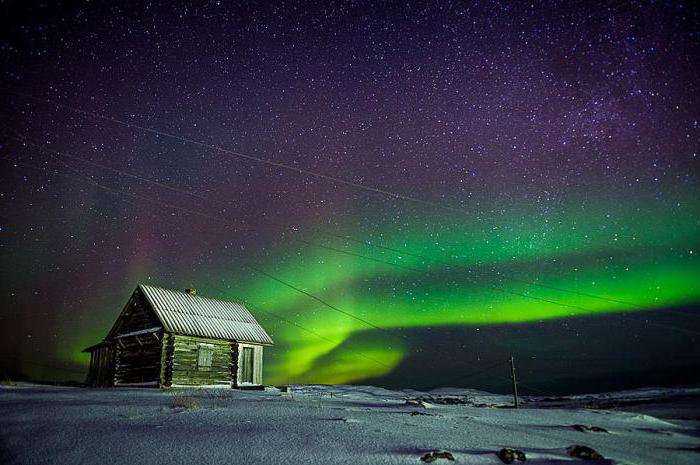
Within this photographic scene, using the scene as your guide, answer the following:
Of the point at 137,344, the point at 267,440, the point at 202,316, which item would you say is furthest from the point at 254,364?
the point at 267,440

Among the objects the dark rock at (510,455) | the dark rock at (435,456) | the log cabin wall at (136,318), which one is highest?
the log cabin wall at (136,318)

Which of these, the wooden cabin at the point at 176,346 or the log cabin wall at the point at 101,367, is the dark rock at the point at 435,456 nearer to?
the wooden cabin at the point at 176,346

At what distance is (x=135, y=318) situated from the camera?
2505cm

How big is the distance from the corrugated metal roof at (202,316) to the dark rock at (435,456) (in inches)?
811

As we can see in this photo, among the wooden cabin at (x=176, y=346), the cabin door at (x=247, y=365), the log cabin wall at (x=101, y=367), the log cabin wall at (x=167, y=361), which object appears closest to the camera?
the log cabin wall at (x=167, y=361)

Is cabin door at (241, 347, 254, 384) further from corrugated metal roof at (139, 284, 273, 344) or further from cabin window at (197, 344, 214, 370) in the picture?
cabin window at (197, 344, 214, 370)

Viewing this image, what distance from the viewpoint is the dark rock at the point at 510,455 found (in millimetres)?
5445

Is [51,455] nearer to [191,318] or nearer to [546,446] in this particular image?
[546,446]

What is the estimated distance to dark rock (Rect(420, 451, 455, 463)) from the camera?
5137 mm

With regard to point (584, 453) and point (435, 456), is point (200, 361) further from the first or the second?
point (584, 453)

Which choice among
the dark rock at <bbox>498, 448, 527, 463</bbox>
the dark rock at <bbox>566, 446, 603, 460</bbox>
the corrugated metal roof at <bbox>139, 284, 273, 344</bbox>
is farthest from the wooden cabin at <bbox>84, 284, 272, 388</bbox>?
the dark rock at <bbox>566, 446, 603, 460</bbox>

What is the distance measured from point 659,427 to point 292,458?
480 inches

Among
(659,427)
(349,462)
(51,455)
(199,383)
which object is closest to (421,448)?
(349,462)

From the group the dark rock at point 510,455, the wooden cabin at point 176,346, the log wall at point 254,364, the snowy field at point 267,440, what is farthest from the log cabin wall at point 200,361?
the dark rock at point 510,455
